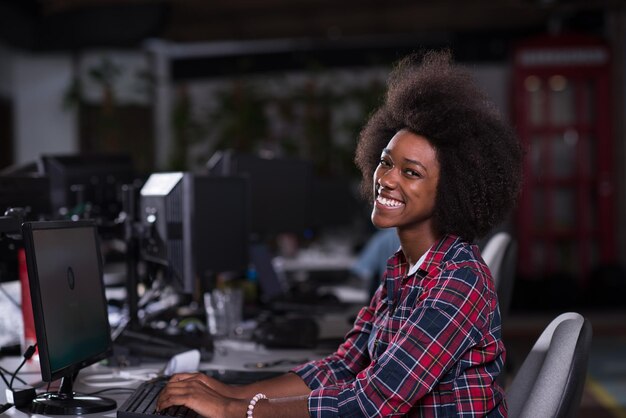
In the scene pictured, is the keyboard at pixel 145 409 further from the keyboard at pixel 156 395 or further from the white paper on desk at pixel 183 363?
the white paper on desk at pixel 183 363

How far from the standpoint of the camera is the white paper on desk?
2.19 m

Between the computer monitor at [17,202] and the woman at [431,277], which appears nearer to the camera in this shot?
the woman at [431,277]

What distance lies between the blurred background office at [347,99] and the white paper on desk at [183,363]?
4.94 metres

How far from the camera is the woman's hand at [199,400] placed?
1631 millimetres

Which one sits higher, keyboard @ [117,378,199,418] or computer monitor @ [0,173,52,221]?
computer monitor @ [0,173,52,221]

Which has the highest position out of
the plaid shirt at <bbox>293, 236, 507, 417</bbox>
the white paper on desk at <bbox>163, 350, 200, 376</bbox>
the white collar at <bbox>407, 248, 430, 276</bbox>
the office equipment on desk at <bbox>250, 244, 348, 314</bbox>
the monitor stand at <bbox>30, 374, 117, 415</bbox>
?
the white collar at <bbox>407, 248, 430, 276</bbox>

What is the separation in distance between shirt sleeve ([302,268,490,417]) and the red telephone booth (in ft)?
20.4

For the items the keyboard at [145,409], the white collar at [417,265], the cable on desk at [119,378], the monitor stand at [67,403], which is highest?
the white collar at [417,265]

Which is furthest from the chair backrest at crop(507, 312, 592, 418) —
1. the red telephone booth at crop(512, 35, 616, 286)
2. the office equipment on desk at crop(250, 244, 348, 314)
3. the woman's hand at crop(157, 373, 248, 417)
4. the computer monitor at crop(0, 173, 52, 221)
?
the red telephone booth at crop(512, 35, 616, 286)

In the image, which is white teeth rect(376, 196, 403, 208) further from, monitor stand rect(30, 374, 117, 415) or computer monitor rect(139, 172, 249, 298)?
computer monitor rect(139, 172, 249, 298)

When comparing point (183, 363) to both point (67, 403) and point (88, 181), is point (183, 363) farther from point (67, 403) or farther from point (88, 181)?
point (88, 181)

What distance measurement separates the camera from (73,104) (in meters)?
7.57

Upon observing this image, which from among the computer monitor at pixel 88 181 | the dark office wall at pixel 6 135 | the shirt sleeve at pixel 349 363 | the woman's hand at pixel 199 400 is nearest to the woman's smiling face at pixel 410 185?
the shirt sleeve at pixel 349 363

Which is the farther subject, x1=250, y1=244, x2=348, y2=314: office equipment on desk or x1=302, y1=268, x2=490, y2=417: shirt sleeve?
x1=250, y1=244, x2=348, y2=314: office equipment on desk
